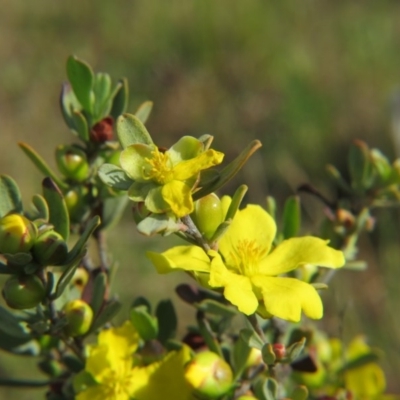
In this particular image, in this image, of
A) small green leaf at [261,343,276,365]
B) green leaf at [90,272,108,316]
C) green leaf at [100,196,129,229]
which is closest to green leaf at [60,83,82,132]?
green leaf at [100,196,129,229]

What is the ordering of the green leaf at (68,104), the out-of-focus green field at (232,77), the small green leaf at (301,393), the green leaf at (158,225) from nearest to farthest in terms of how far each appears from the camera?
the green leaf at (158,225) < the small green leaf at (301,393) < the green leaf at (68,104) < the out-of-focus green field at (232,77)

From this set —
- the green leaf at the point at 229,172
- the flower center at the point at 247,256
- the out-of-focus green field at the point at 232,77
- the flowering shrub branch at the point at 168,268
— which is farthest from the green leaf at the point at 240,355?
the out-of-focus green field at the point at 232,77

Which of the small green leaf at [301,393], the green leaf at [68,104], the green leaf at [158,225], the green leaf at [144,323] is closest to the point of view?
the green leaf at [158,225]

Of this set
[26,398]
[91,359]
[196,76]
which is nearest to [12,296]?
[91,359]

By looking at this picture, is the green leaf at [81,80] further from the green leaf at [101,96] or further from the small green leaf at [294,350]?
the small green leaf at [294,350]

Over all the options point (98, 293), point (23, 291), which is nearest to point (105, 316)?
point (98, 293)

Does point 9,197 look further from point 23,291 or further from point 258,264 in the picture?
point 258,264
